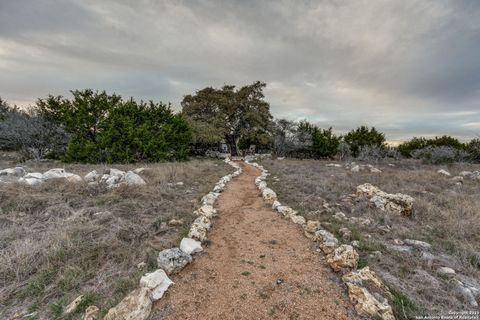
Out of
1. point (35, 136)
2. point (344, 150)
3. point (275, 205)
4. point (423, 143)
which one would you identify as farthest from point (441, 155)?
point (35, 136)

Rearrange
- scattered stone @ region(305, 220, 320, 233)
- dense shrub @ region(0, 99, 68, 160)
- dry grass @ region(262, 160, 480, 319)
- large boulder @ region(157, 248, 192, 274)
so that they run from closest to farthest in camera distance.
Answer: dry grass @ region(262, 160, 480, 319)
large boulder @ region(157, 248, 192, 274)
scattered stone @ region(305, 220, 320, 233)
dense shrub @ region(0, 99, 68, 160)

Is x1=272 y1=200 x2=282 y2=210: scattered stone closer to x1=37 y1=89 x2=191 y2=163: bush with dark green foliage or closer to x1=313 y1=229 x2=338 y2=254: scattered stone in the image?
x1=313 y1=229 x2=338 y2=254: scattered stone

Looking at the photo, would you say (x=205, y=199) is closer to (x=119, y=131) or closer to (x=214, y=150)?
(x=119, y=131)

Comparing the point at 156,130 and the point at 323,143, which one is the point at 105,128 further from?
the point at 323,143

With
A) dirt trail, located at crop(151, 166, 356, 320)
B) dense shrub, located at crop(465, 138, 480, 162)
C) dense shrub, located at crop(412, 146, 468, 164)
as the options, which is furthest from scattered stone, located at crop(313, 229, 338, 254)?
dense shrub, located at crop(465, 138, 480, 162)

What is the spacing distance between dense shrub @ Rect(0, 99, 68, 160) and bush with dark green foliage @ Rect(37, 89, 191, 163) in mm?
715

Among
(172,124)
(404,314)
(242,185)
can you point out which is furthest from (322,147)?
(404,314)

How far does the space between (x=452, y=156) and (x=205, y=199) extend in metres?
24.2

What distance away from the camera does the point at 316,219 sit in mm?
6016

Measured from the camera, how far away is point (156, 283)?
10.8 feet

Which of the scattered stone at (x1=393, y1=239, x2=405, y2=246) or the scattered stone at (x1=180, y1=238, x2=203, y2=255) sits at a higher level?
the scattered stone at (x1=393, y1=239, x2=405, y2=246)

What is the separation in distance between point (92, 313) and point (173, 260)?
121 cm

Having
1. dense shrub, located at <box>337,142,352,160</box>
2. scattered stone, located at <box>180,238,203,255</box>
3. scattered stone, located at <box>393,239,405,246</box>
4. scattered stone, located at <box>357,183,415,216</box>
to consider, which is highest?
dense shrub, located at <box>337,142,352,160</box>

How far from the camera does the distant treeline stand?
54.9ft
